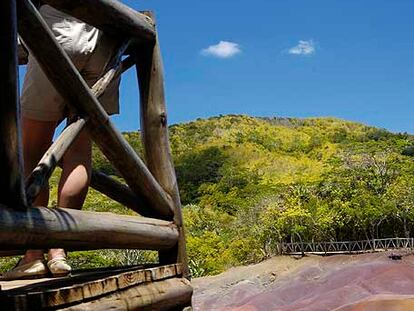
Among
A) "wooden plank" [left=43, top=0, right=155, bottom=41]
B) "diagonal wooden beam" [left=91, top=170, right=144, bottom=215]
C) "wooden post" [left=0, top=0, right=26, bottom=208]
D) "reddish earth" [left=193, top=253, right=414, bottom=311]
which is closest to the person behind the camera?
"wooden post" [left=0, top=0, right=26, bottom=208]

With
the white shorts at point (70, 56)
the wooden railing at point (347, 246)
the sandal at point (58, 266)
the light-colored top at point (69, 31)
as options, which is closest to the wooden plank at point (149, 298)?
the sandal at point (58, 266)

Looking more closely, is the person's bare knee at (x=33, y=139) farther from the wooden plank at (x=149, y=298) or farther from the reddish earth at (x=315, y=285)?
the reddish earth at (x=315, y=285)

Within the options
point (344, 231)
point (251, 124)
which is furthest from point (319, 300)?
point (251, 124)

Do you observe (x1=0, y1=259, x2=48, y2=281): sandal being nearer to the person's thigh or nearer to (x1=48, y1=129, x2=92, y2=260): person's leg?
(x1=48, y1=129, x2=92, y2=260): person's leg

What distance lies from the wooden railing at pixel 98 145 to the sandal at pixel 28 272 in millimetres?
336

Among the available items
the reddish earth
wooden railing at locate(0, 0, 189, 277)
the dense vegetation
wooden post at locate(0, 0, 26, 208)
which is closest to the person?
wooden railing at locate(0, 0, 189, 277)

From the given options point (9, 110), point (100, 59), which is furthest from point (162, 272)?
point (9, 110)

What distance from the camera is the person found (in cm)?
293

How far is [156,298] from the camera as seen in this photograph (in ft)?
9.48

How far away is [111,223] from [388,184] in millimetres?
30615

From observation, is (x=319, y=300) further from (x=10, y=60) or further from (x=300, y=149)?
(x=300, y=149)

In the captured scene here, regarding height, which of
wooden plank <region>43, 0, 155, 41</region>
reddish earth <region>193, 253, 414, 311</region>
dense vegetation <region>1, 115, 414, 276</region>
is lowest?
reddish earth <region>193, 253, 414, 311</region>

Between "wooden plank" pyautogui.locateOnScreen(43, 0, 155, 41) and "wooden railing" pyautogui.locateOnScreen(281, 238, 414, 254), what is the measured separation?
26.3 metres

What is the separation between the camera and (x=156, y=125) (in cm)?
349
